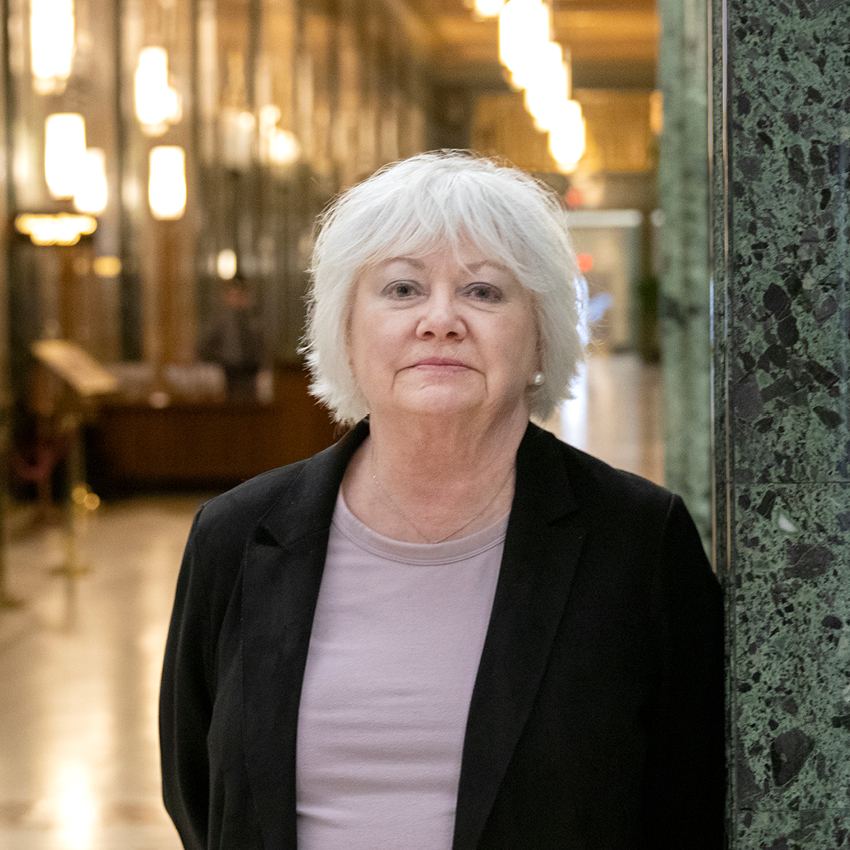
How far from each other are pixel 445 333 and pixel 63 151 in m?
10.9

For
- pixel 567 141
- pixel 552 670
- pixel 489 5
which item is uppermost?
pixel 489 5

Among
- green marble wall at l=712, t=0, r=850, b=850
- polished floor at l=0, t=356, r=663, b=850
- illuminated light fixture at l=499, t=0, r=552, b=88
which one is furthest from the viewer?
illuminated light fixture at l=499, t=0, r=552, b=88

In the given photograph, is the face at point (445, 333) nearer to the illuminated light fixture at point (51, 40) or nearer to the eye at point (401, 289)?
the eye at point (401, 289)

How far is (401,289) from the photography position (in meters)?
1.50

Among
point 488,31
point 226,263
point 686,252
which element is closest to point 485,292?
point 686,252

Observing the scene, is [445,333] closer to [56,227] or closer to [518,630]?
[518,630]

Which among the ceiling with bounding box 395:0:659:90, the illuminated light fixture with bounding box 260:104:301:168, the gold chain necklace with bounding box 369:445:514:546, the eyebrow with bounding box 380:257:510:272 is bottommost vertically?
the gold chain necklace with bounding box 369:445:514:546

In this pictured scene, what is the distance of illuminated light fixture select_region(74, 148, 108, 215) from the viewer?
39.4 feet

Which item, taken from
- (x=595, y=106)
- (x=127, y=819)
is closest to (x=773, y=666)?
(x=127, y=819)

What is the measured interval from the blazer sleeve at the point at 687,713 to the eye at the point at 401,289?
1.51 feet

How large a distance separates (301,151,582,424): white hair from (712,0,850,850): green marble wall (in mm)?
269

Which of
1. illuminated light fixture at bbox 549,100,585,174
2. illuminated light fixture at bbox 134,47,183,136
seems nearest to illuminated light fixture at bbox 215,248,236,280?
illuminated light fixture at bbox 134,47,183,136

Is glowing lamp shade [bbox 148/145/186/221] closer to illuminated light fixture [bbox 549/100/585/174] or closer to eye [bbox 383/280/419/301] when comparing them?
illuminated light fixture [bbox 549/100/585/174]

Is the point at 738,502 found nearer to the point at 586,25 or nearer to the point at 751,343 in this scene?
the point at 751,343
